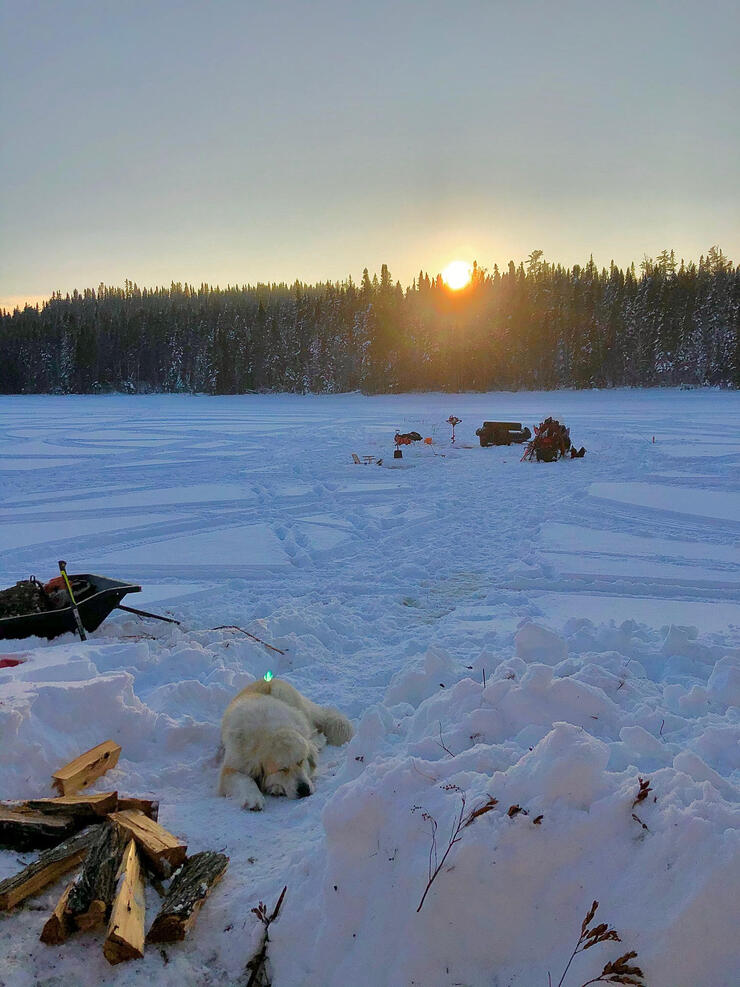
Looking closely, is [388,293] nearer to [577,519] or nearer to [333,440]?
[333,440]

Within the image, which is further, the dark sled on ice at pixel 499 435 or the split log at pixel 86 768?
the dark sled on ice at pixel 499 435

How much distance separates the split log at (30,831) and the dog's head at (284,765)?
3.03 feet

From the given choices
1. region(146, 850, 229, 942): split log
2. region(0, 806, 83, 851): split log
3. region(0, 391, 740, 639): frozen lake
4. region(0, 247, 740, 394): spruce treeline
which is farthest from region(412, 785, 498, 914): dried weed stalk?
region(0, 247, 740, 394): spruce treeline

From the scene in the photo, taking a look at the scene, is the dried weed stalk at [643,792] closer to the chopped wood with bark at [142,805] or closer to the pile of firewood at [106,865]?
the pile of firewood at [106,865]

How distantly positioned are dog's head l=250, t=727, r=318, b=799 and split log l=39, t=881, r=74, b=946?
1190 millimetres

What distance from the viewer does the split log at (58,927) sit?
189 cm

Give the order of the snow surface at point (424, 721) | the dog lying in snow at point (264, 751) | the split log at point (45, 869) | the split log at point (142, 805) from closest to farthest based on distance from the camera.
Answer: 1. the snow surface at point (424, 721)
2. the split log at point (45, 869)
3. the split log at point (142, 805)
4. the dog lying in snow at point (264, 751)

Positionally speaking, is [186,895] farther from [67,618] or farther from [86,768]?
[67,618]

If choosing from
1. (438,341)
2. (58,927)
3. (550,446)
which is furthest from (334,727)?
(438,341)

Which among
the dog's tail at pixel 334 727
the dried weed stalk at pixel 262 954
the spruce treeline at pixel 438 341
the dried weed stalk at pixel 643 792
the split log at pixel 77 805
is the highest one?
the spruce treeline at pixel 438 341

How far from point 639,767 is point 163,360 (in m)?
79.6

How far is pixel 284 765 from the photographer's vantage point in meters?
3.04

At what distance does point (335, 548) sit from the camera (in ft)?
26.5

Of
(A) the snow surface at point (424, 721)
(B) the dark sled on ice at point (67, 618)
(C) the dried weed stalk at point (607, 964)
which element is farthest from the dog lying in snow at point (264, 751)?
(B) the dark sled on ice at point (67, 618)
